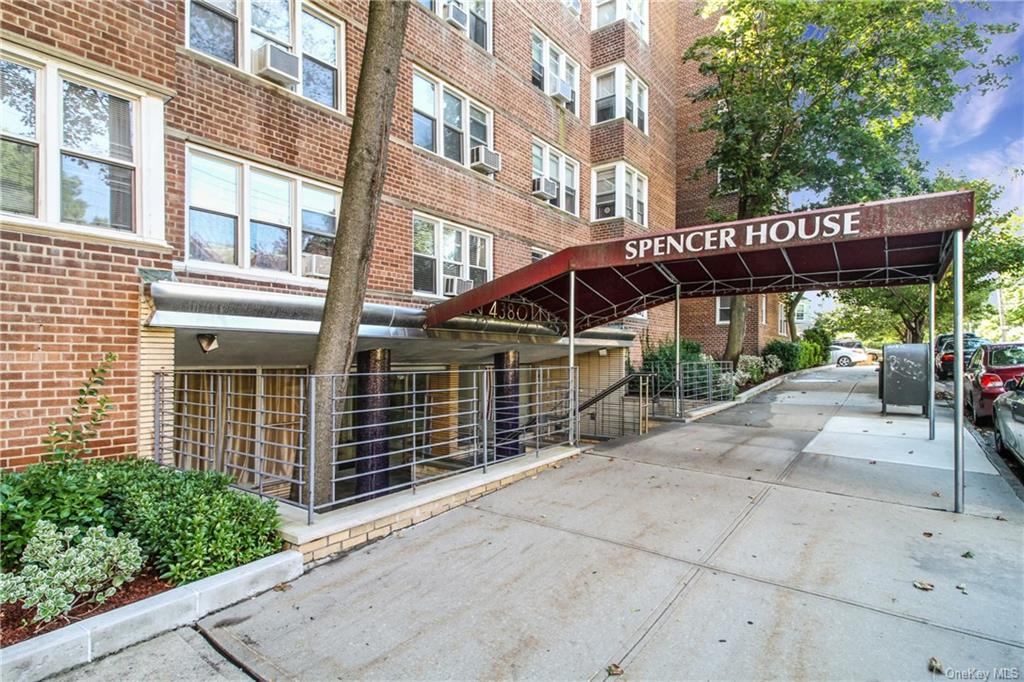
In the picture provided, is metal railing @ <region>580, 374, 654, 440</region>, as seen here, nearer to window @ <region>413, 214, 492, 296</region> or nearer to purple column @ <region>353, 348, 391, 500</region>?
window @ <region>413, 214, 492, 296</region>

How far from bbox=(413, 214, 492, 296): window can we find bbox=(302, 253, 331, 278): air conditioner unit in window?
2079mm

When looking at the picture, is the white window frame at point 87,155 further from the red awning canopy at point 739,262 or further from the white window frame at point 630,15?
the white window frame at point 630,15

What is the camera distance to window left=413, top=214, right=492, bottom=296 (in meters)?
9.97

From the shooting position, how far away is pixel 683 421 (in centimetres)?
1127

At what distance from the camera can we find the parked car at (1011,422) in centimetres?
661

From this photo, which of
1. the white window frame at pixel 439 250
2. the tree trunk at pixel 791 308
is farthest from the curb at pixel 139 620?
the tree trunk at pixel 791 308

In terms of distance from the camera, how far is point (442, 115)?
1051cm

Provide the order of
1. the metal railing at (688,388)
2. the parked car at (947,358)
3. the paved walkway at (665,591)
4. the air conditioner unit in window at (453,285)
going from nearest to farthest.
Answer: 1. the paved walkway at (665,591)
2. the air conditioner unit in window at (453,285)
3. the metal railing at (688,388)
4. the parked car at (947,358)

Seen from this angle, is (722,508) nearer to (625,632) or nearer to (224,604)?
(625,632)

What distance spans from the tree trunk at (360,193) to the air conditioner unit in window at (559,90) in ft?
32.2

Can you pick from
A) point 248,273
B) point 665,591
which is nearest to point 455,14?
point 248,273

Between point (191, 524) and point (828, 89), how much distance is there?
60.1ft

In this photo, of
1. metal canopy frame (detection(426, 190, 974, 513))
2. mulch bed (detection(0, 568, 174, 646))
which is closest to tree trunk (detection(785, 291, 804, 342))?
metal canopy frame (detection(426, 190, 974, 513))

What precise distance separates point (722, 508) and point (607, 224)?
11403 millimetres
